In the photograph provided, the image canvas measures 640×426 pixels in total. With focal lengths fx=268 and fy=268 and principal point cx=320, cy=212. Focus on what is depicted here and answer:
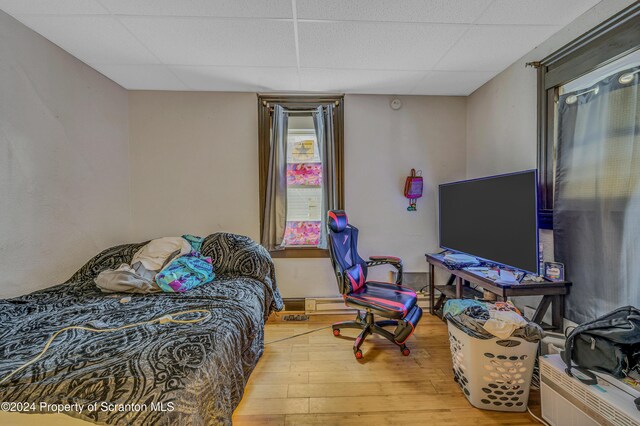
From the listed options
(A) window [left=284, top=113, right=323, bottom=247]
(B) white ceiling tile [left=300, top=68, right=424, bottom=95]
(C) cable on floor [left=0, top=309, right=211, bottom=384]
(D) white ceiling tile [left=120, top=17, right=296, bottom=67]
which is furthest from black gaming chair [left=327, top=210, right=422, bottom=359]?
(D) white ceiling tile [left=120, top=17, right=296, bottom=67]

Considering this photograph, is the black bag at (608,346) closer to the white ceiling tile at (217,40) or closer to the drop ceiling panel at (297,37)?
the drop ceiling panel at (297,37)

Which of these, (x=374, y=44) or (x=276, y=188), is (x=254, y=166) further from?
(x=374, y=44)

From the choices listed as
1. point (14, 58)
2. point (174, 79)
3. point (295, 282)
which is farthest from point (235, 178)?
point (14, 58)

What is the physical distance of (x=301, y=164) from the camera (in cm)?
312

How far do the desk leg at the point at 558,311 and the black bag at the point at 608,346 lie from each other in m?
0.58

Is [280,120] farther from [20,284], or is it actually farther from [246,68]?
[20,284]

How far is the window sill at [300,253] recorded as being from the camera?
3045 millimetres

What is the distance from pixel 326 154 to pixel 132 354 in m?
2.39

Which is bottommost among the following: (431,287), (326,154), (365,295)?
(431,287)

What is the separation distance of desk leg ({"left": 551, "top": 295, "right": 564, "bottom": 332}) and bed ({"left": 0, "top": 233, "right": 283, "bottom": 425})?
6.85 ft

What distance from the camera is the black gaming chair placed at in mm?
2133

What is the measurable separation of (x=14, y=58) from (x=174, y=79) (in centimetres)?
109

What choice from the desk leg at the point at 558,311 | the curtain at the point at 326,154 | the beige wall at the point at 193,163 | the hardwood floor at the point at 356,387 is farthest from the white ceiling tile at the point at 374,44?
the hardwood floor at the point at 356,387

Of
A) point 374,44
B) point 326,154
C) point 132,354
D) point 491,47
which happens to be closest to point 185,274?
point 132,354
